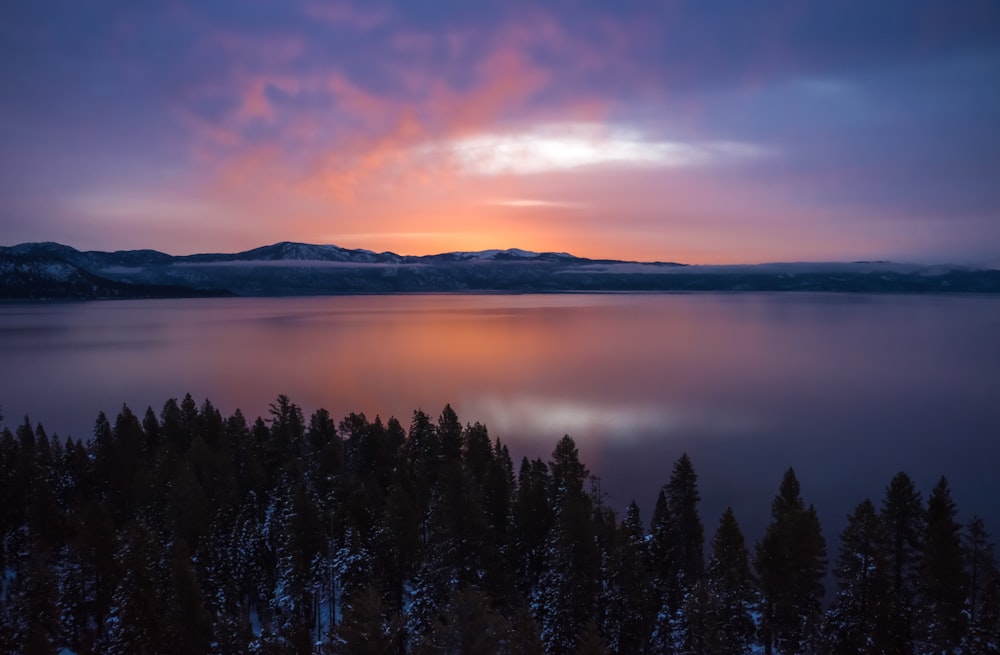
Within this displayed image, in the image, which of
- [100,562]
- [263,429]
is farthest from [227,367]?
[100,562]

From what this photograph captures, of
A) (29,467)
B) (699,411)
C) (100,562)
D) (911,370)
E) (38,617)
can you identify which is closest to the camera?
(38,617)

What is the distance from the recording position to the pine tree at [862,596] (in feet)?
61.9

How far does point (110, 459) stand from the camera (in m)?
34.4

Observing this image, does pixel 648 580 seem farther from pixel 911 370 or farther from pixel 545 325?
pixel 545 325

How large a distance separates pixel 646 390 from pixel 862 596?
62.1 metres

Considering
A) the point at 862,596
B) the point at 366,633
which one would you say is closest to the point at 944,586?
the point at 862,596

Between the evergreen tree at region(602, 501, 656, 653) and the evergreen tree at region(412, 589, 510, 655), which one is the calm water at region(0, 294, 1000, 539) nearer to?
the evergreen tree at region(602, 501, 656, 653)

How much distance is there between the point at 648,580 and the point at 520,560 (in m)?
6.27

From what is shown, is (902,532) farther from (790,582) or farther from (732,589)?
(732,589)

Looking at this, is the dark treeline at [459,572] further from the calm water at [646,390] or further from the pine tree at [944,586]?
the calm water at [646,390]

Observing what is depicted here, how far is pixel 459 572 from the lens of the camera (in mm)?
24094

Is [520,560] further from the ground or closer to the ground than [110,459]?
closer to the ground

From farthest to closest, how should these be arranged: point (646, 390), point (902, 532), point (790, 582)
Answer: point (646, 390), point (902, 532), point (790, 582)

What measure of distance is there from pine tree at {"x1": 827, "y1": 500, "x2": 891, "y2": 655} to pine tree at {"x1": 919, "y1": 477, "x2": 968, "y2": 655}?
52.4 inches
